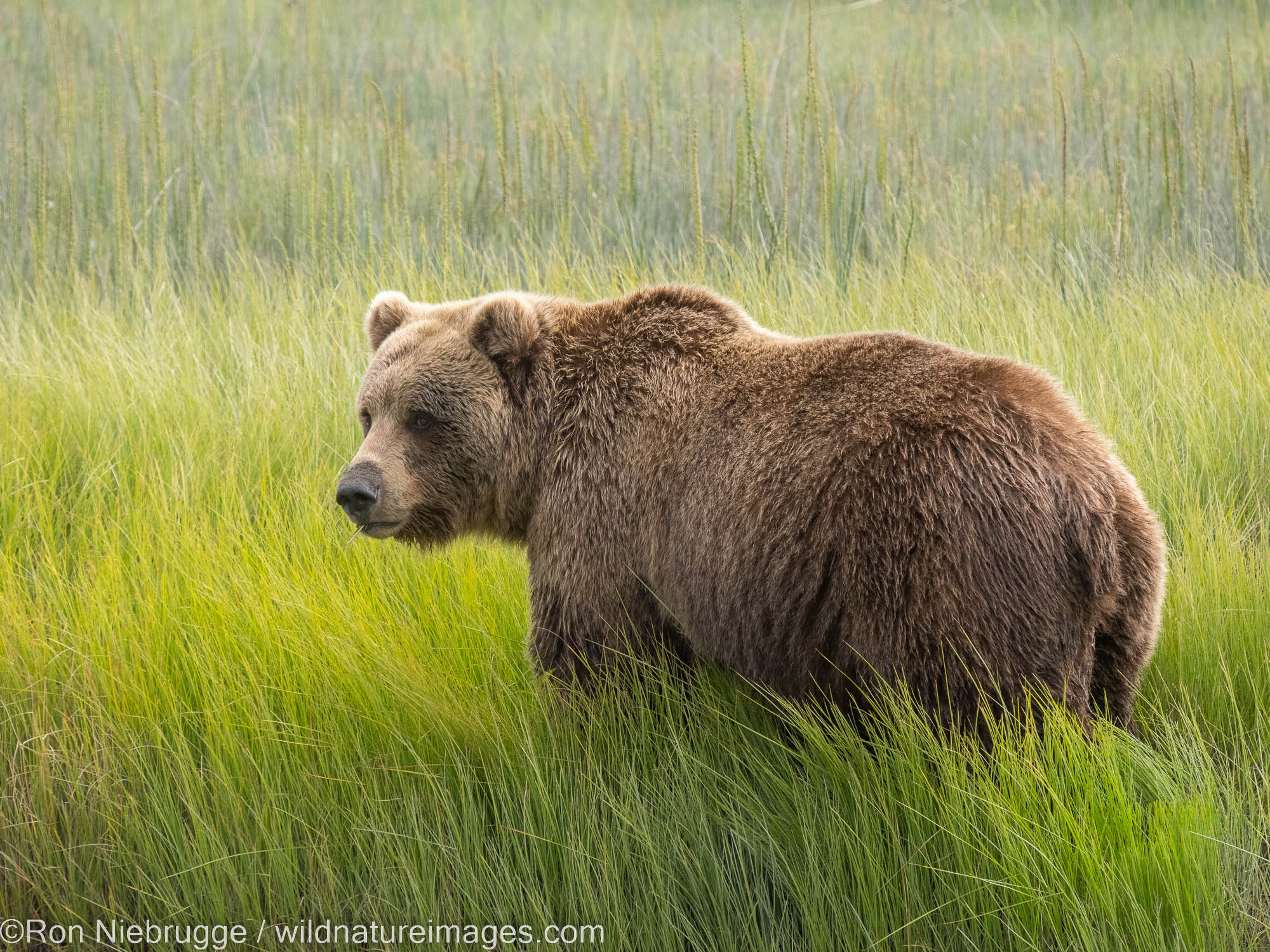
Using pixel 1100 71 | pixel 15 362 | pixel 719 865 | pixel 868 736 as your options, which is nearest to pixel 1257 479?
pixel 868 736

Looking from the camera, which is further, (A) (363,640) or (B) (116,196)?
(B) (116,196)

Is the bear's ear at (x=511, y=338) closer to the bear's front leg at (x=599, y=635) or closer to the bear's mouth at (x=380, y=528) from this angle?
the bear's mouth at (x=380, y=528)

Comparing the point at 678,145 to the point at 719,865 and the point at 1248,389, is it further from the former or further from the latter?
the point at 719,865

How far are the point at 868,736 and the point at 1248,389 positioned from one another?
10.1 feet

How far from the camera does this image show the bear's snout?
3.21m

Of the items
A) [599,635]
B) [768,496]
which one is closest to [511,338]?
[599,635]

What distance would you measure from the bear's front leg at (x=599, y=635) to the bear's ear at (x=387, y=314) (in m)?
1.18

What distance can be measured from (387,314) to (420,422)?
0.52 m

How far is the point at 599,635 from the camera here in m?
3.17

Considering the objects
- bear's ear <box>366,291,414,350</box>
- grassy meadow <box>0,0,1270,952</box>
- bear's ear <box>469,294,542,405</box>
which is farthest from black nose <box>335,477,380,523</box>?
bear's ear <box>366,291,414,350</box>

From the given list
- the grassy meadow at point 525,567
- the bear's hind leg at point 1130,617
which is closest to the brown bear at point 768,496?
the bear's hind leg at point 1130,617

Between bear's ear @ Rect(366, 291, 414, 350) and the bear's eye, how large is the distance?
0.42 m

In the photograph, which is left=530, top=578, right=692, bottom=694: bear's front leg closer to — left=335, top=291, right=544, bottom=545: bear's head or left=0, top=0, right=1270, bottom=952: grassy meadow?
left=0, top=0, right=1270, bottom=952: grassy meadow

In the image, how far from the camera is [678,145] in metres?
9.41
